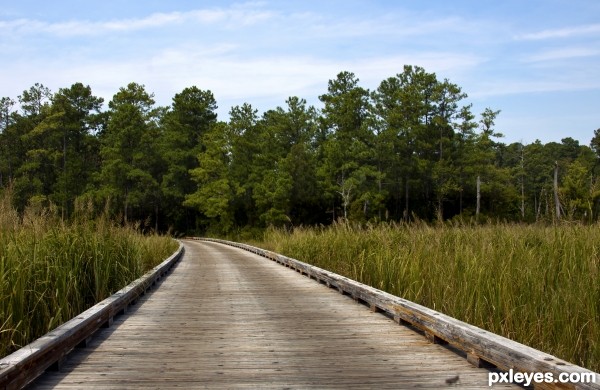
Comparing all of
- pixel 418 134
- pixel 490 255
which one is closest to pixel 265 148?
pixel 418 134

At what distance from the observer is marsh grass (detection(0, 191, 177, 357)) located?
18.5 ft

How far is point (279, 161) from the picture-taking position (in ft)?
162

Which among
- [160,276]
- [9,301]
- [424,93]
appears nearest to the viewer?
[9,301]

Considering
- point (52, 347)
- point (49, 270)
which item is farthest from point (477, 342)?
point (49, 270)

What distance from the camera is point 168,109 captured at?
252 ft

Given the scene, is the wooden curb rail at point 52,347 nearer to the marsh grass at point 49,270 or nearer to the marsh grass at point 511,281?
the marsh grass at point 49,270

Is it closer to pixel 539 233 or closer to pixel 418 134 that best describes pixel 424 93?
pixel 418 134

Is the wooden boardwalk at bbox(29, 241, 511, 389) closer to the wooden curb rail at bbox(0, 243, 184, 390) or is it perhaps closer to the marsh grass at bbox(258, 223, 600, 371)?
the wooden curb rail at bbox(0, 243, 184, 390)

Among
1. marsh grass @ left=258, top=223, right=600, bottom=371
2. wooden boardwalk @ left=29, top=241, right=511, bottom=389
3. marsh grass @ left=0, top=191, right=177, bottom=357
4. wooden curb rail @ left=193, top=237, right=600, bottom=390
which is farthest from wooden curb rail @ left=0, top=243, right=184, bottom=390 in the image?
marsh grass @ left=258, top=223, right=600, bottom=371

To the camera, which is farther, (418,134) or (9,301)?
(418,134)

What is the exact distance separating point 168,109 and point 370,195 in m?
40.5

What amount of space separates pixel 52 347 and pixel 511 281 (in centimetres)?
518

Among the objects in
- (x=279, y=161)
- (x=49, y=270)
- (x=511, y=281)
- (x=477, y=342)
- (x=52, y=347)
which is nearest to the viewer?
(x=52, y=347)

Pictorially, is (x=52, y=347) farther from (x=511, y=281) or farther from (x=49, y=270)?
(x=511, y=281)
